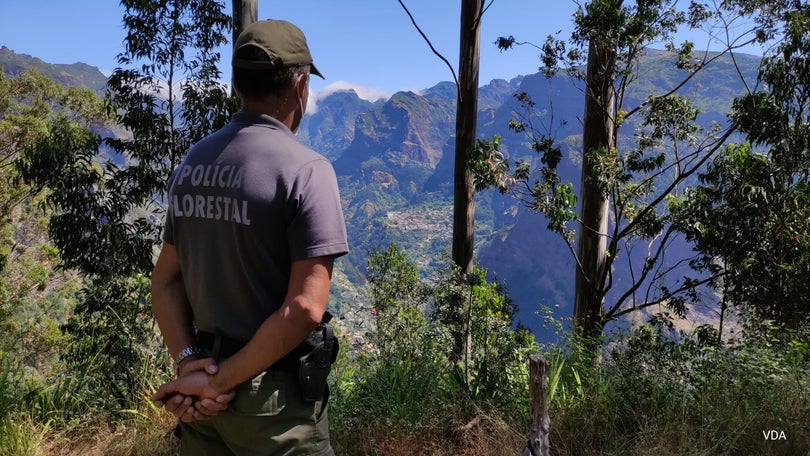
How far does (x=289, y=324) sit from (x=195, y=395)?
32 cm

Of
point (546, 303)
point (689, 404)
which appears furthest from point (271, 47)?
point (546, 303)

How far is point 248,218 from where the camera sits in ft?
3.96

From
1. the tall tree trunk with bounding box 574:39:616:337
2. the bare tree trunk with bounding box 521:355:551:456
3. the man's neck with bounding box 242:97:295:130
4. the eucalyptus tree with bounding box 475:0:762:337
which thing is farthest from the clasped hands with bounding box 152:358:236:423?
the tall tree trunk with bounding box 574:39:616:337

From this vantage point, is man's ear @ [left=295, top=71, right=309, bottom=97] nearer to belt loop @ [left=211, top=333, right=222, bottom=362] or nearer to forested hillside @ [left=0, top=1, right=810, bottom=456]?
belt loop @ [left=211, top=333, right=222, bottom=362]

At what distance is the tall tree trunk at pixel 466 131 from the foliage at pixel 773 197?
7.67 feet

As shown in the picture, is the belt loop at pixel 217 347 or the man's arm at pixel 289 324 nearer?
the man's arm at pixel 289 324

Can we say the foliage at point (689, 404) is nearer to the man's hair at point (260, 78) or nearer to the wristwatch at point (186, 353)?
the wristwatch at point (186, 353)

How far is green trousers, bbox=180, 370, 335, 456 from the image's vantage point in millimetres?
1240

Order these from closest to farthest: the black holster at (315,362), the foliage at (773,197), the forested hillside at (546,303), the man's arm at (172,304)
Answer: the black holster at (315,362) < the man's arm at (172,304) < the forested hillside at (546,303) < the foliage at (773,197)

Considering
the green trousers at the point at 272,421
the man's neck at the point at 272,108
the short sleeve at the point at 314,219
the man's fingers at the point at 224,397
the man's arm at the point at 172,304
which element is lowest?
the green trousers at the point at 272,421

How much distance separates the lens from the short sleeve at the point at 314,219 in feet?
3.80

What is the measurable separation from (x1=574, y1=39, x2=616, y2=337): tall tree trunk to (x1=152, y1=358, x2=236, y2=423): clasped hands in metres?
5.61

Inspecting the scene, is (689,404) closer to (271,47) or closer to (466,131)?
(271,47)

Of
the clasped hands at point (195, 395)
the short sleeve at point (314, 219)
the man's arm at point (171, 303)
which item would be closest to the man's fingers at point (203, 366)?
the clasped hands at point (195, 395)
